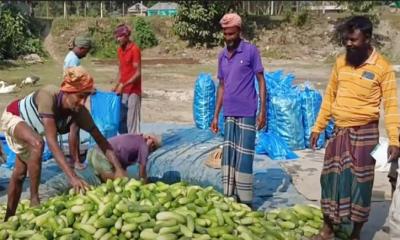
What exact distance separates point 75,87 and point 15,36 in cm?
1896

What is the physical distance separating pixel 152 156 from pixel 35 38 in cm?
1814

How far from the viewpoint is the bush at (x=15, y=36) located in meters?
21.4

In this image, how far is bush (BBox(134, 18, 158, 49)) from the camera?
25578mm

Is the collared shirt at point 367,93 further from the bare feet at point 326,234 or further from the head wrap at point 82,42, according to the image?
the head wrap at point 82,42

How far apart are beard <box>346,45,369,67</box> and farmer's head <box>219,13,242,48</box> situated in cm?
119

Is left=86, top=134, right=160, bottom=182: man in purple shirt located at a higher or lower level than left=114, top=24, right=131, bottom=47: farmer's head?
lower

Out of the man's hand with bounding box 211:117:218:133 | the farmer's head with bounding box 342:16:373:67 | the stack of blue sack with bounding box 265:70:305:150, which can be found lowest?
the stack of blue sack with bounding box 265:70:305:150

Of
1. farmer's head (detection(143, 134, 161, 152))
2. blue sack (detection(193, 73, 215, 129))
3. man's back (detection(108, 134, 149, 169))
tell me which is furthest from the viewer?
blue sack (detection(193, 73, 215, 129))

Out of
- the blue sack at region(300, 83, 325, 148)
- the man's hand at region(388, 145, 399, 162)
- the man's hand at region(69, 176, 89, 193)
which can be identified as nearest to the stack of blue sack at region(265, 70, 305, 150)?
the blue sack at region(300, 83, 325, 148)

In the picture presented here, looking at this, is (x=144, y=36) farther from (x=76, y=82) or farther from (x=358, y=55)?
(x=358, y=55)

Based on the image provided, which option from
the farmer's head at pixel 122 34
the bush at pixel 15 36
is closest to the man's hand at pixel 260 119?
the farmer's head at pixel 122 34

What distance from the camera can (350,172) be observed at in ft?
14.1

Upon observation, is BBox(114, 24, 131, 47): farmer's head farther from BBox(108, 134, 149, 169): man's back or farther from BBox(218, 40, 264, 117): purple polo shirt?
BBox(218, 40, 264, 117): purple polo shirt

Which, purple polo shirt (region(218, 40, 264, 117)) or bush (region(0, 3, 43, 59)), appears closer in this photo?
purple polo shirt (region(218, 40, 264, 117))
